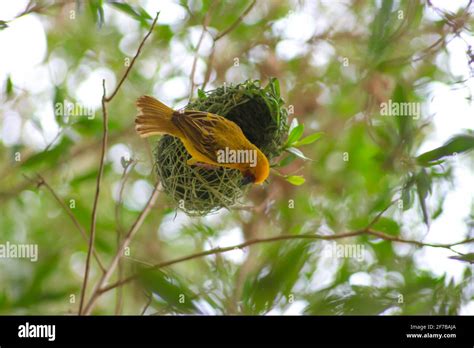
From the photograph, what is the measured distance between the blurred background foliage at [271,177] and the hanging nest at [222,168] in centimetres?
27

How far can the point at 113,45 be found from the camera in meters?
2.19

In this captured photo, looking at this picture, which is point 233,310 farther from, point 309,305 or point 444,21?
point 444,21

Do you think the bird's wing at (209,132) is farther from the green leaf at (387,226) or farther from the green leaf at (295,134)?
the green leaf at (387,226)

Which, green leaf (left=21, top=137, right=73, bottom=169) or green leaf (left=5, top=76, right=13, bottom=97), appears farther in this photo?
green leaf (left=21, top=137, right=73, bottom=169)

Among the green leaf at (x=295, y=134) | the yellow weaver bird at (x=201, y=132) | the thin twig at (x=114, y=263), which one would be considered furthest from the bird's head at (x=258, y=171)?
the thin twig at (x=114, y=263)

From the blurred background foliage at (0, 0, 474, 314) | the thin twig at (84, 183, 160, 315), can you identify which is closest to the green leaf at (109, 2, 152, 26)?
the blurred background foliage at (0, 0, 474, 314)

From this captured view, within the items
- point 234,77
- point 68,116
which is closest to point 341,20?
point 234,77

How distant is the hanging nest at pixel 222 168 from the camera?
1.27 metres

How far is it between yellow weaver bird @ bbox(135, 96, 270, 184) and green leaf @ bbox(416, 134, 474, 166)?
1.88 feet

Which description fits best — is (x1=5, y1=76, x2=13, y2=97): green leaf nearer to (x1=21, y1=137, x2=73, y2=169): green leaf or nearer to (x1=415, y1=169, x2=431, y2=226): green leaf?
(x1=21, y1=137, x2=73, y2=169): green leaf

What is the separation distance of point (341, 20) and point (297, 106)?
428mm

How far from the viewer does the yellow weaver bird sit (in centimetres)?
119

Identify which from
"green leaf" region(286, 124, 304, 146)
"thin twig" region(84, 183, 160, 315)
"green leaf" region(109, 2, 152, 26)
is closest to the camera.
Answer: "green leaf" region(286, 124, 304, 146)

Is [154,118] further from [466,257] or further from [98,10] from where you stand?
[466,257]
